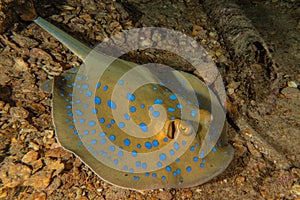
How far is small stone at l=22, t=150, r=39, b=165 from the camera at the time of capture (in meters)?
3.06

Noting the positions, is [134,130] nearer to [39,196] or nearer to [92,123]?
[92,123]

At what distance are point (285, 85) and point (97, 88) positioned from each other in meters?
3.37

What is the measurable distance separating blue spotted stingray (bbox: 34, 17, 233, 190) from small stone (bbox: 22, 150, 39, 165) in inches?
21.9

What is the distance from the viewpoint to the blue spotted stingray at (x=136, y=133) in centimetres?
254

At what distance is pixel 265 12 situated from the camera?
6.47m

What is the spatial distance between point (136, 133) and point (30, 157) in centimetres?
138

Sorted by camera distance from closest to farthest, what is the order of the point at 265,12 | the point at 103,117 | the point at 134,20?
the point at 103,117 < the point at 134,20 < the point at 265,12

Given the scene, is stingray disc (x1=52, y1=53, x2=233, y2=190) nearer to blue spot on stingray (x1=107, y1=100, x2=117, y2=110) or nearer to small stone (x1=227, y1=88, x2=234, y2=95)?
blue spot on stingray (x1=107, y1=100, x2=117, y2=110)

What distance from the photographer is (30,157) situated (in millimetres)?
3090

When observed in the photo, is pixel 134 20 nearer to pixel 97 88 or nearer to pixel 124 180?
pixel 97 88

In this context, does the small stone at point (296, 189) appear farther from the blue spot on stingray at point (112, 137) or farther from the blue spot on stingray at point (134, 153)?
the blue spot on stingray at point (112, 137)

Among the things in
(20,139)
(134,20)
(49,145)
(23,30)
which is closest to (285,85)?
(134,20)

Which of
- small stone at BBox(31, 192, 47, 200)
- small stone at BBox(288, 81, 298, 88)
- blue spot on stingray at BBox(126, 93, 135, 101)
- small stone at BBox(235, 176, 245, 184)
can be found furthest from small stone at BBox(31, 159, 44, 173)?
small stone at BBox(288, 81, 298, 88)

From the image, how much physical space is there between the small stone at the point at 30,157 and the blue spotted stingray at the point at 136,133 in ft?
1.82
